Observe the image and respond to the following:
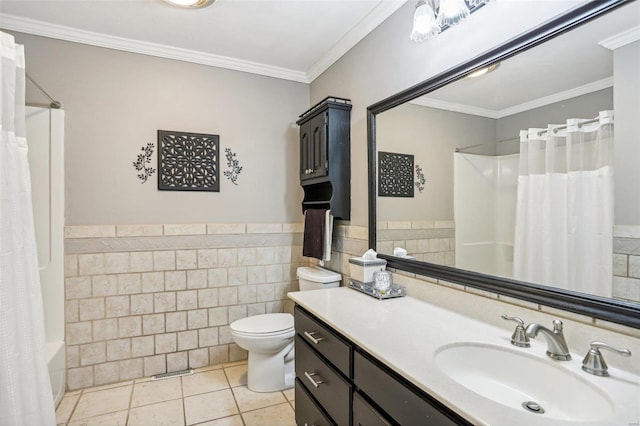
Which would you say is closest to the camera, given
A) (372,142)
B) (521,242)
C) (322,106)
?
(521,242)

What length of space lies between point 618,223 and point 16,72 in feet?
7.77

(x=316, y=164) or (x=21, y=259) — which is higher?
(x=316, y=164)

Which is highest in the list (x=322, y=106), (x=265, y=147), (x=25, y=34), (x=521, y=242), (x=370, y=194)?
(x=25, y=34)

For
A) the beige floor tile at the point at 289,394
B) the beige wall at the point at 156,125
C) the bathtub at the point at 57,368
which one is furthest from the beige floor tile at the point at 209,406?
the beige wall at the point at 156,125

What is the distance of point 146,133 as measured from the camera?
2531 millimetres

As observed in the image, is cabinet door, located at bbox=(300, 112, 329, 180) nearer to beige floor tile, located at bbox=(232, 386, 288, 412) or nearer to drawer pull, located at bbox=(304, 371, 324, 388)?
drawer pull, located at bbox=(304, 371, 324, 388)

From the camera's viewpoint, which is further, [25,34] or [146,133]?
[146,133]

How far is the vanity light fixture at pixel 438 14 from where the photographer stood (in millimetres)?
1407

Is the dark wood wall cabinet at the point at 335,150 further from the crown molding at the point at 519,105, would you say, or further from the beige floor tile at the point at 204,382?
the beige floor tile at the point at 204,382

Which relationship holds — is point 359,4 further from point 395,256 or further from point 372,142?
point 395,256

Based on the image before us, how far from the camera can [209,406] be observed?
217 cm

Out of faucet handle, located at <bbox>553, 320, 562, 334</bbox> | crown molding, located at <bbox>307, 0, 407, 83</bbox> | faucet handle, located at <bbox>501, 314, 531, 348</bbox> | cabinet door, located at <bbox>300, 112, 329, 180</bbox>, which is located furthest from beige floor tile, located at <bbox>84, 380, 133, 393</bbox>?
crown molding, located at <bbox>307, 0, 407, 83</bbox>

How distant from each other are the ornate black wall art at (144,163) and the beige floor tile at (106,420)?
154cm

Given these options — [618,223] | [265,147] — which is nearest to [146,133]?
[265,147]
